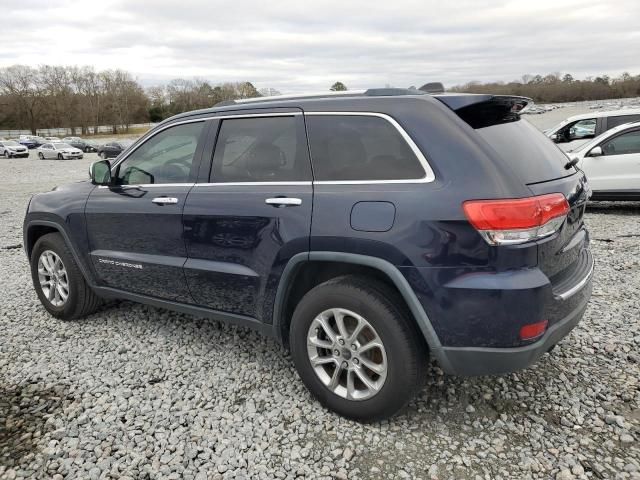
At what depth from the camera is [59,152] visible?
3534cm

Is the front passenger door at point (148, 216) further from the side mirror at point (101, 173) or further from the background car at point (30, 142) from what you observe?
the background car at point (30, 142)

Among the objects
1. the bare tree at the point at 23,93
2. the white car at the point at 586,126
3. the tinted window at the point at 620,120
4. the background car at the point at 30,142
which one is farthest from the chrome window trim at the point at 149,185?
the bare tree at the point at 23,93

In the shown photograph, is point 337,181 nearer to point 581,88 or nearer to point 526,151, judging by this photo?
point 526,151

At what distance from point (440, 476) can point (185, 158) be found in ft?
8.53

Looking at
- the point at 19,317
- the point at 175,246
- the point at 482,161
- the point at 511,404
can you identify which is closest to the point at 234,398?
the point at 175,246

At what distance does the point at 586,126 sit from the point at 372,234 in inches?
355

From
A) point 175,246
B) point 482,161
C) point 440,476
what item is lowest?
point 440,476

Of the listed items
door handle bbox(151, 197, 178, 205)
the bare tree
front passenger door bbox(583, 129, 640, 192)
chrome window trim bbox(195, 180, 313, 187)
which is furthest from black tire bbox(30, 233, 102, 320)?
the bare tree

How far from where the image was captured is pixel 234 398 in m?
3.11

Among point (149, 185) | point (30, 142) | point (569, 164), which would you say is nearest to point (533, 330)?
point (569, 164)

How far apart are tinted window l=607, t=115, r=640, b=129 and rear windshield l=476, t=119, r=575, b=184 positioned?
7.53 metres

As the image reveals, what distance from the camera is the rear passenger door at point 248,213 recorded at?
2840 mm

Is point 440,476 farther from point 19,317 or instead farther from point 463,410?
point 19,317

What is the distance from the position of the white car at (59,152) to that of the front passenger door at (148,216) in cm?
3571
